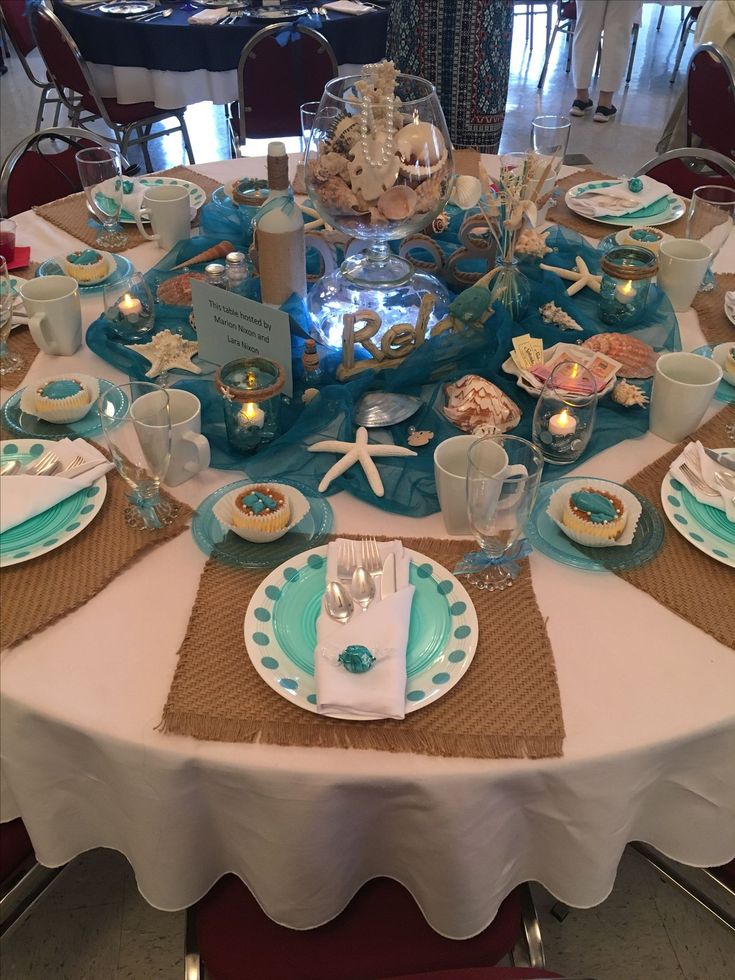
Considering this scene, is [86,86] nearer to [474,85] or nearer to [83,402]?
[474,85]

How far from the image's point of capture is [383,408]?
4.08 feet

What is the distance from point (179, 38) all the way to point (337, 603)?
3.27m

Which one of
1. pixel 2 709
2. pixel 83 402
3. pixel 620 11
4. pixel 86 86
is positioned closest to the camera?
pixel 2 709

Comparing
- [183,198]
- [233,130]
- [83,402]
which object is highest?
[183,198]

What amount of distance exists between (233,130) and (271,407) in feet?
9.33

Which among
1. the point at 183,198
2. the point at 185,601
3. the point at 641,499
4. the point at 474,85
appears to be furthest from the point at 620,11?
the point at 185,601

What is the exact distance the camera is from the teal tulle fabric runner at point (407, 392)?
113 centimetres

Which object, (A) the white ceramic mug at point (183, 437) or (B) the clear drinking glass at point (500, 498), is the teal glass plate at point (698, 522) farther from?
(A) the white ceramic mug at point (183, 437)

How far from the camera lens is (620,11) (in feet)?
15.9

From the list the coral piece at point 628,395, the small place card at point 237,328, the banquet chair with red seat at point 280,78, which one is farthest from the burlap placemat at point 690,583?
the banquet chair with red seat at point 280,78

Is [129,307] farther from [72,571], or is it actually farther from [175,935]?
[175,935]

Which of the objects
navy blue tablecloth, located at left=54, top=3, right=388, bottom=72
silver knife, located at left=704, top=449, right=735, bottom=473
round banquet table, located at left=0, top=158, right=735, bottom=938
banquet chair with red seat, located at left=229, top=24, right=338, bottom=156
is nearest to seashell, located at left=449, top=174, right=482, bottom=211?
silver knife, located at left=704, top=449, right=735, bottom=473

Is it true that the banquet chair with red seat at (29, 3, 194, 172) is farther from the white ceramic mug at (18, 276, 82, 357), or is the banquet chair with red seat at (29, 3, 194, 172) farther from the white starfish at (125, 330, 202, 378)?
the white starfish at (125, 330, 202, 378)

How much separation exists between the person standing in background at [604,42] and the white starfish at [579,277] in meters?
4.18
